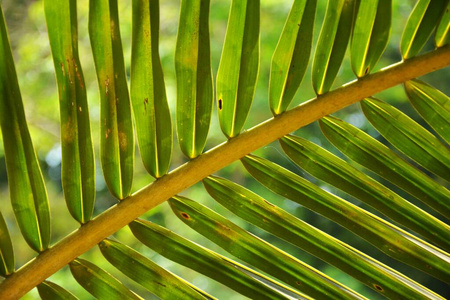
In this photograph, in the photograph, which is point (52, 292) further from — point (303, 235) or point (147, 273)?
point (303, 235)

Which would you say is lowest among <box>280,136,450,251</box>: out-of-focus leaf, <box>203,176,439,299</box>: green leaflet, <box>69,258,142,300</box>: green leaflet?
<box>69,258,142,300</box>: green leaflet

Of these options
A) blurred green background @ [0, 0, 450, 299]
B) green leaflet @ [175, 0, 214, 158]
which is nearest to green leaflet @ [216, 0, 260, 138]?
green leaflet @ [175, 0, 214, 158]

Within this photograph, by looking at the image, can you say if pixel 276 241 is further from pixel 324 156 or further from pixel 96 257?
pixel 324 156

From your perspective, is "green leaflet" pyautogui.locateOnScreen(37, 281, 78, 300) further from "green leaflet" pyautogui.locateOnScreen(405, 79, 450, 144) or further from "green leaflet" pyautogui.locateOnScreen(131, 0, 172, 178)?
"green leaflet" pyautogui.locateOnScreen(405, 79, 450, 144)

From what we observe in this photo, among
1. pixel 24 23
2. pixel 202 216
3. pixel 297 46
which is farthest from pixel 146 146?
pixel 24 23

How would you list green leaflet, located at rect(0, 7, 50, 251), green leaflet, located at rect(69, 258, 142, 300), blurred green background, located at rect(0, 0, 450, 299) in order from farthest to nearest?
blurred green background, located at rect(0, 0, 450, 299) → green leaflet, located at rect(69, 258, 142, 300) → green leaflet, located at rect(0, 7, 50, 251)

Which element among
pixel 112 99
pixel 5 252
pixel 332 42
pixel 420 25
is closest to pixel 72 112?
pixel 112 99
